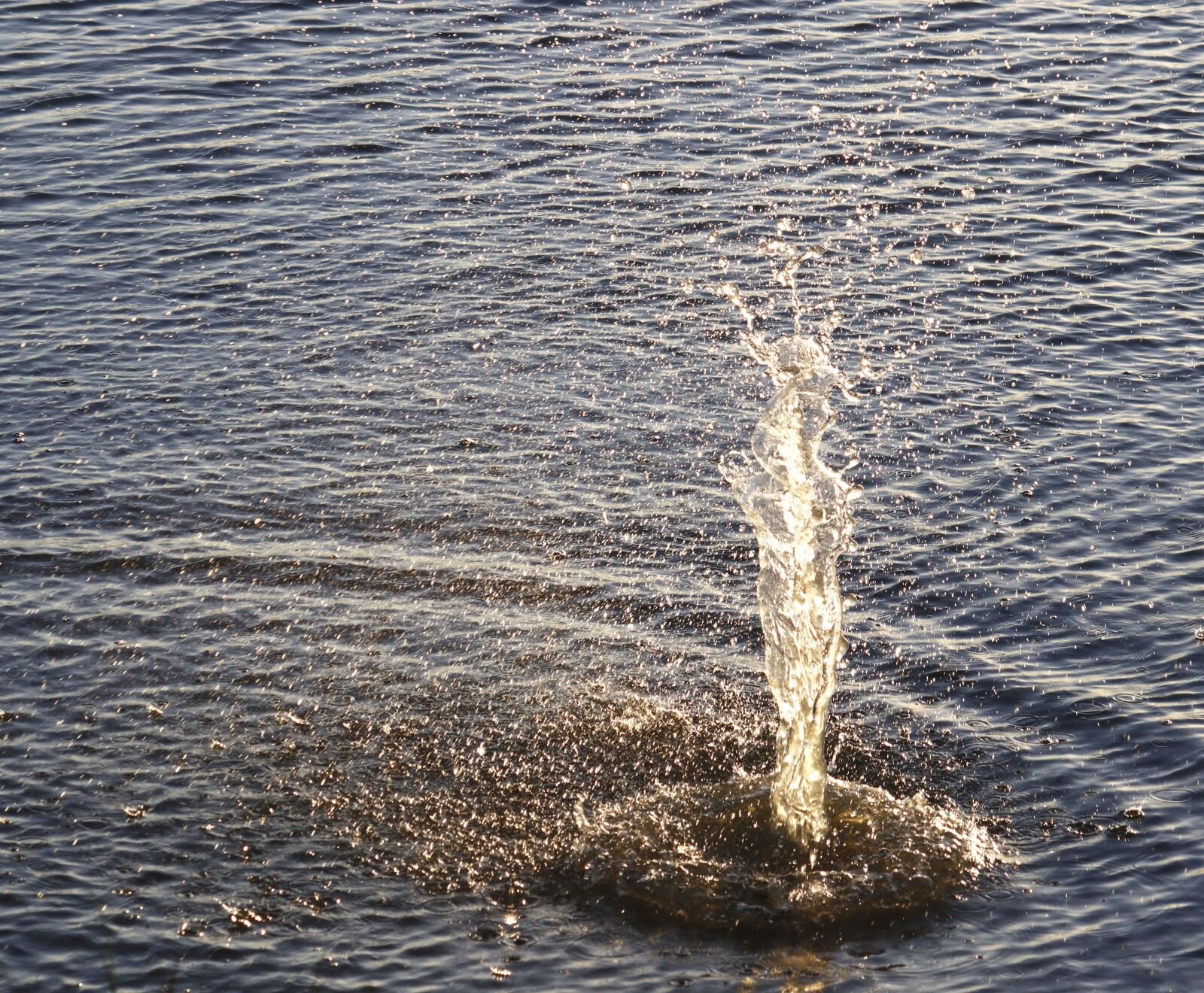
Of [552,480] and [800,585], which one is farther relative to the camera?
[552,480]

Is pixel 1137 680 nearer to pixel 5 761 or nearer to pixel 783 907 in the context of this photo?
pixel 783 907

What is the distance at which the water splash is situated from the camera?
10422mm

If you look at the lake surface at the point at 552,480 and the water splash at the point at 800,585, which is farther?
the water splash at the point at 800,585

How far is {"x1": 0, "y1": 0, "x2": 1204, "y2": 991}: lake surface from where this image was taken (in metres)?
9.67

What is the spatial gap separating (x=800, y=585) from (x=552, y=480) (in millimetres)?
3379

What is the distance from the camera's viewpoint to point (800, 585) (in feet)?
36.9

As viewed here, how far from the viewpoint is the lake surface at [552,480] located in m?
9.67

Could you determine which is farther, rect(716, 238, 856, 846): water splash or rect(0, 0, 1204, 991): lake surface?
rect(716, 238, 856, 846): water splash

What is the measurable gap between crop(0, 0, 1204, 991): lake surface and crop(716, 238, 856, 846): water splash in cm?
48

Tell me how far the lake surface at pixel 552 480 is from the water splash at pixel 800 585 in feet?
1.59

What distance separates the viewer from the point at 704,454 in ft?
47.6

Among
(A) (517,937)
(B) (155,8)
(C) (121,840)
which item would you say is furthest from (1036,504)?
(B) (155,8)

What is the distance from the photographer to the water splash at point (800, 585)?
34.2ft

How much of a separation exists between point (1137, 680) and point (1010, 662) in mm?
889
